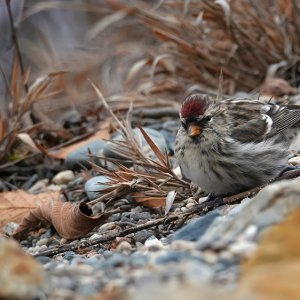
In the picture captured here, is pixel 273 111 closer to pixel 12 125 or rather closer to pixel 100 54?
pixel 12 125

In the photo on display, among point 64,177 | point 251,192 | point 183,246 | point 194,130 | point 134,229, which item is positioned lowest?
point 64,177

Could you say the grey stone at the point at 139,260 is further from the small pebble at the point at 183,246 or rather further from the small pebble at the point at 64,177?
the small pebble at the point at 64,177

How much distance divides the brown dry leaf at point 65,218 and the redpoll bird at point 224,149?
39 centimetres

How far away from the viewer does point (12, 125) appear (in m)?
3.85

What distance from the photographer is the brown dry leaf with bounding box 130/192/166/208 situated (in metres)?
3.02

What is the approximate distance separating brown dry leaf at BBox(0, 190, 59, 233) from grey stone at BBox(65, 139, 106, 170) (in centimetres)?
32

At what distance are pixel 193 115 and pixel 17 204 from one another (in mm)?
921

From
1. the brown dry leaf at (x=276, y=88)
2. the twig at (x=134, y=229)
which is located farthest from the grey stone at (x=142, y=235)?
the brown dry leaf at (x=276, y=88)

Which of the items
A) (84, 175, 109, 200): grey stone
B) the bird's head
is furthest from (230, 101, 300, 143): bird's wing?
(84, 175, 109, 200): grey stone

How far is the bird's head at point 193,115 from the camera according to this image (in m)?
2.82

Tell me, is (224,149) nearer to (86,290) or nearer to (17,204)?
(17,204)

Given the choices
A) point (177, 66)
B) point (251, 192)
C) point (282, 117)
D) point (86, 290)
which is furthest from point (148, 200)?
point (177, 66)

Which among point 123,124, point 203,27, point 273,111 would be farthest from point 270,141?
point 203,27

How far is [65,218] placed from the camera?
2904 millimetres
